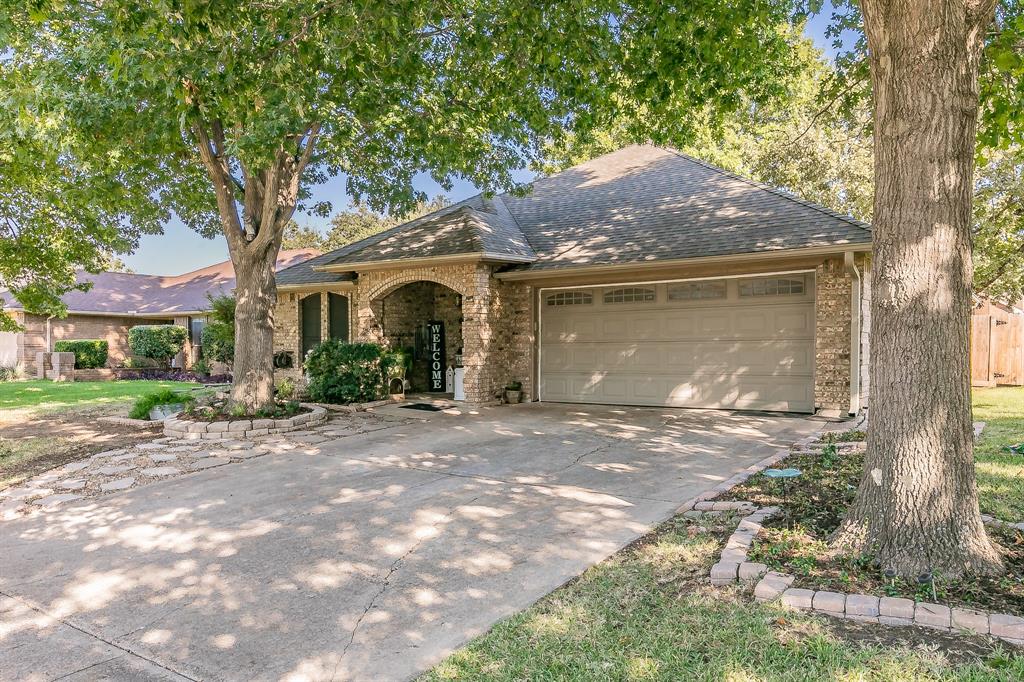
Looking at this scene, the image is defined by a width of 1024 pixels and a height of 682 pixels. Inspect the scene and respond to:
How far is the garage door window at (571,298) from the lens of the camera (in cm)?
1220

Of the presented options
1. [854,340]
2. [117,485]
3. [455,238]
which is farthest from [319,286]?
[854,340]

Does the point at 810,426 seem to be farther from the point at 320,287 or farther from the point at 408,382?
the point at 320,287

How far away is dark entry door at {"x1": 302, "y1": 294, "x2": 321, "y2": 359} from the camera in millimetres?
15609

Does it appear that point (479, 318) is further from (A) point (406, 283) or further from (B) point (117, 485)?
(B) point (117, 485)

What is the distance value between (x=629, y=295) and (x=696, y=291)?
4.08 feet

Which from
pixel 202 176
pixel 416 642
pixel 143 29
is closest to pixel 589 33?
pixel 143 29

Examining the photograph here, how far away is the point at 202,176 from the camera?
11.9 m

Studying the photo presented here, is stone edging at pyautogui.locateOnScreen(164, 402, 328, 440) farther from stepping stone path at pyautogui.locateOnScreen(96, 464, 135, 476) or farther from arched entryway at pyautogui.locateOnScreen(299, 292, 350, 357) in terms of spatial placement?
arched entryway at pyautogui.locateOnScreen(299, 292, 350, 357)

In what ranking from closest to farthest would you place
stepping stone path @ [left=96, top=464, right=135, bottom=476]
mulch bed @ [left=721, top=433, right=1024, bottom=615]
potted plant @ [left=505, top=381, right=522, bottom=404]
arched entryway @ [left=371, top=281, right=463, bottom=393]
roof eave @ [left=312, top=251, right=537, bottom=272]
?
mulch bed @ [left=721, top=433, right=1024, bottom=615] → stepping stone path @ [left=96, top=464, right=135, bottom=476] → roof eave @ [left=312, top=251, right=537, bottom=272] → potted plant @ [left=505, top=381, right=522, bottom=404] → arched entryway @ [left=371, top=281, right=463, bottom=393]

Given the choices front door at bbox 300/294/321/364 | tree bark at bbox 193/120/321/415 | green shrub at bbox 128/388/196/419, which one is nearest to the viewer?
tree bark at bbox 193/120/321/415

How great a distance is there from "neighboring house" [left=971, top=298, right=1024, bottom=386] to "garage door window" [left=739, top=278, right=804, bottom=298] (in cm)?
826

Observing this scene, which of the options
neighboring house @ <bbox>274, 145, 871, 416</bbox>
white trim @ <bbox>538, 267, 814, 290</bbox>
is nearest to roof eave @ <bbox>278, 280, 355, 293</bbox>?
neighboring house @ <bbox>274, 145, 871, 416</bbox>

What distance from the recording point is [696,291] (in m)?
11.0

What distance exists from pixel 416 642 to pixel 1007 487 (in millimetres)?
5166
